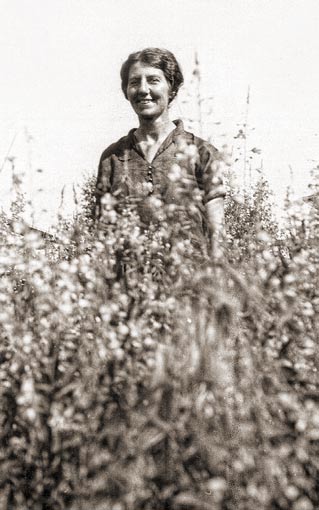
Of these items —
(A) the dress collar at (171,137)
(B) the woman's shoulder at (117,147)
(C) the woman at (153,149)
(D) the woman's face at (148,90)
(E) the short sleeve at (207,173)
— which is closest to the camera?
(E) the short sleeve at (207,173)

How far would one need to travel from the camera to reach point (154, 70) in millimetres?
4266

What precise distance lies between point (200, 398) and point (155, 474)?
12.5 inches

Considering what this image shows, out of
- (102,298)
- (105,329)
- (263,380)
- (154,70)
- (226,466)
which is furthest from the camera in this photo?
(154,70)

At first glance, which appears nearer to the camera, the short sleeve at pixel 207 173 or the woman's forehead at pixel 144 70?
the short sleeve at pixel 207 173

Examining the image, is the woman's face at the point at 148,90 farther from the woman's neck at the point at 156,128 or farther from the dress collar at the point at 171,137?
the dress collar at the point at 171,137

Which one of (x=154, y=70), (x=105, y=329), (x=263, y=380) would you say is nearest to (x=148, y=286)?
(x=105, y=329)

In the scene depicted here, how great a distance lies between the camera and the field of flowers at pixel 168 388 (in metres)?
2.11

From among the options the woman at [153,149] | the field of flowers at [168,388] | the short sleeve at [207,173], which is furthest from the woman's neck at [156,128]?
the field of flowers at [168,388]

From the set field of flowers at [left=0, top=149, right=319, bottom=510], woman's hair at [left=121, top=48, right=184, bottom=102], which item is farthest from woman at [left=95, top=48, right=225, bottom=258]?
field of flowers at [left=0, top=149, right=319, bottom=510]

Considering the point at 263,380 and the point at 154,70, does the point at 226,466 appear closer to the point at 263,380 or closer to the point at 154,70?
the point at 263,380

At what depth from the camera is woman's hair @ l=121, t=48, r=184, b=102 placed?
4.29m

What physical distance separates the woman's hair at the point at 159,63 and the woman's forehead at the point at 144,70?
0.02 meters

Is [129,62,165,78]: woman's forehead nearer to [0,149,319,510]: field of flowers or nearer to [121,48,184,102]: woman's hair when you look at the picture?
[121,48,184,102]: woman's hair

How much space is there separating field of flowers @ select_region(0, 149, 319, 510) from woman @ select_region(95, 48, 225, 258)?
106cm
